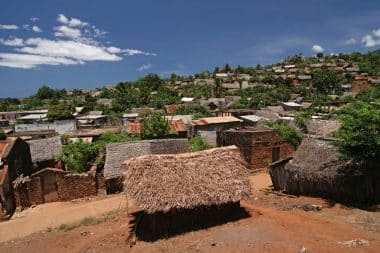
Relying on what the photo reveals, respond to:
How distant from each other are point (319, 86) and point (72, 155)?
6088 centimetres

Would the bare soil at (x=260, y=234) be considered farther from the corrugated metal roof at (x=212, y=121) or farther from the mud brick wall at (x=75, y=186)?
the corrugated metal roof at (x=212, y=121)

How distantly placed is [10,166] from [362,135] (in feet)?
60.3

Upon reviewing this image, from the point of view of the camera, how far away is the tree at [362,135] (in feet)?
45.8

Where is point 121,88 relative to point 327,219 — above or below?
above

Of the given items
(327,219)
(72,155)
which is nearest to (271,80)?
(72,155)

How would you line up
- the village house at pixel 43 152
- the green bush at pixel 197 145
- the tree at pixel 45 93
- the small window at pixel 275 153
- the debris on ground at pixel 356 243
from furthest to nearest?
the tree at pixel 45 93, the green bush at pixel 197 145, the village house at pixel 43 152, the small window at pixel 275 153, the debris on ground at pixel 356 243

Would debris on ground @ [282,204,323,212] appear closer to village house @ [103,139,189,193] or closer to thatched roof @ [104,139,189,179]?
village house @ [103,139,189,193]

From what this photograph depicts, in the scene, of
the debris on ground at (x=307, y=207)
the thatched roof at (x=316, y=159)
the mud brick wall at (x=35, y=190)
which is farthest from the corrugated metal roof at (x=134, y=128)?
the debris on ground at (x=307, y=207)

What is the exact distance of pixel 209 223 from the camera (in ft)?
43.9

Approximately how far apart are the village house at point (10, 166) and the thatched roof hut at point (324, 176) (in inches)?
554

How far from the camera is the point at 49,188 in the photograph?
2062 cm

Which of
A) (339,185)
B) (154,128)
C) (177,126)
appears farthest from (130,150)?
(339,185)

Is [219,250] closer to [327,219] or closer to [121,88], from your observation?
[327,219]

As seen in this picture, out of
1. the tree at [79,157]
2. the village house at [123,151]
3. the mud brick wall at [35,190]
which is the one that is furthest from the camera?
the tree at [79,157]
